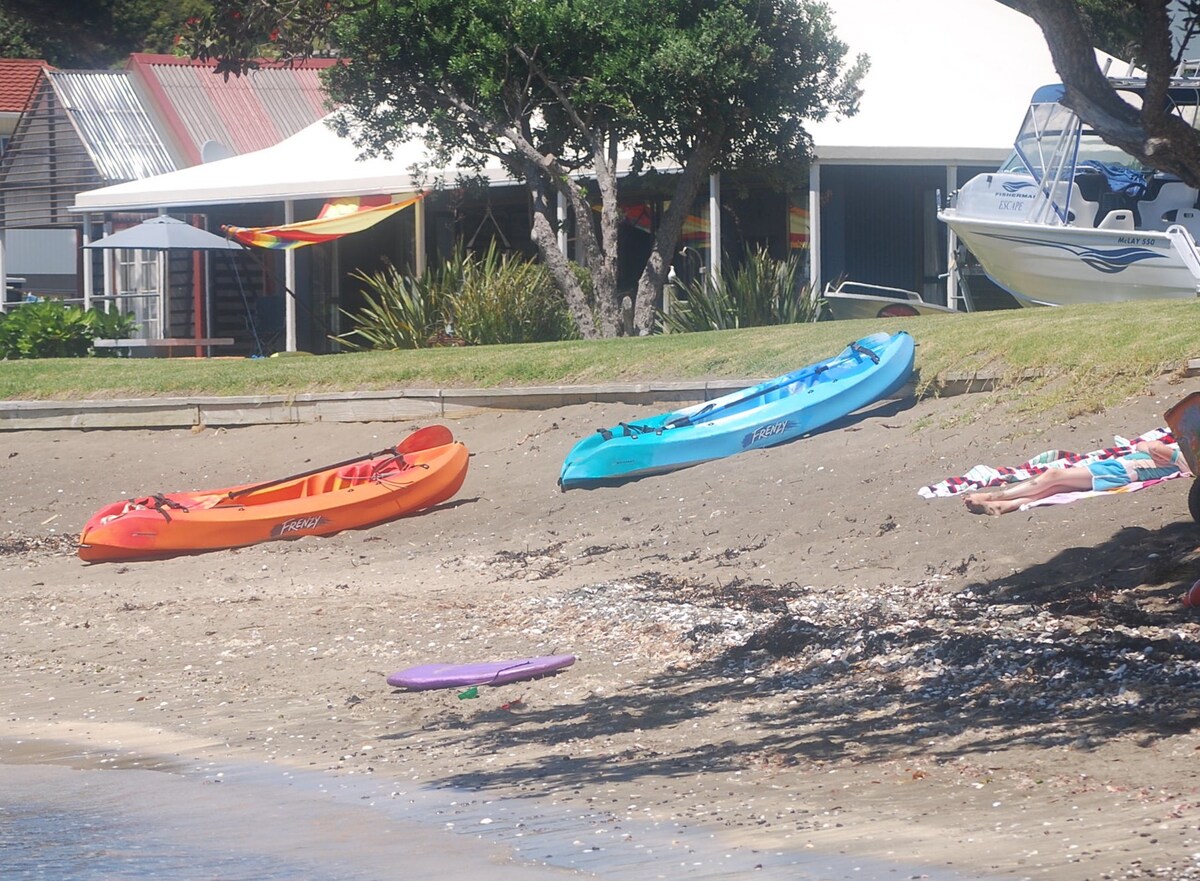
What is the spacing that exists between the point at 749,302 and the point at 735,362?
348 centimetres

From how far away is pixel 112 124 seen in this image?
28.6 m

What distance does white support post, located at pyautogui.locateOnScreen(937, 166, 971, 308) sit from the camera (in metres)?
18.8

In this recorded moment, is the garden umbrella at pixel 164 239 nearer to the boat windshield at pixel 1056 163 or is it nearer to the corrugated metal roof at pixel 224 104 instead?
the corrugated metal roof at pixel 224 104

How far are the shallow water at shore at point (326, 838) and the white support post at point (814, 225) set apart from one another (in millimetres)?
13251

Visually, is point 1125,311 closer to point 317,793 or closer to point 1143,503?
Result: point 1143,503

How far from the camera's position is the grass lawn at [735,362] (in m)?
11.6

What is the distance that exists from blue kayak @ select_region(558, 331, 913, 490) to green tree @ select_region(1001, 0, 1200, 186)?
6.04m

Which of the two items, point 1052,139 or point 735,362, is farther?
point 1052,139

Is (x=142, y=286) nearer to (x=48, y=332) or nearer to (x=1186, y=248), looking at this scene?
(x=48, y=332)

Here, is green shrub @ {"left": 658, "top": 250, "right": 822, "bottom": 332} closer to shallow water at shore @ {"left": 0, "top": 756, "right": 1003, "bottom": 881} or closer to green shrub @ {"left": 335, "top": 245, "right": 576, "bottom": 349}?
green shrub @ {"left": 335, "top": 245, "right": 576, "bottom": 349}

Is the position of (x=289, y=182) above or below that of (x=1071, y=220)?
above

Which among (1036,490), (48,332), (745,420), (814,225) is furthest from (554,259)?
(1036,490)

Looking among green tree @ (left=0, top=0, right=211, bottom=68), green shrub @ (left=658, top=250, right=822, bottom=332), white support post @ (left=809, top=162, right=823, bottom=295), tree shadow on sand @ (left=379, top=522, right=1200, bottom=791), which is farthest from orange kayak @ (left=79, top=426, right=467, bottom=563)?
green tree @ (left=0, top=0, right=211, bottom=68)

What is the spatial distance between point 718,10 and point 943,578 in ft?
29.5
